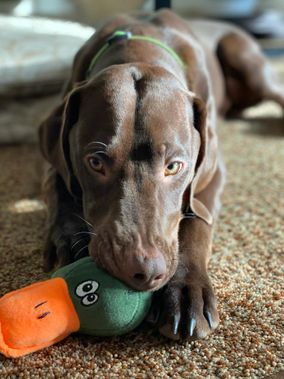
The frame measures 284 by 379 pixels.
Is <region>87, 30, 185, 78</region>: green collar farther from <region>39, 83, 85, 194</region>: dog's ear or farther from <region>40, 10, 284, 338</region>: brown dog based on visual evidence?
<region>39, 83, 85, 194</region>: dog's ear

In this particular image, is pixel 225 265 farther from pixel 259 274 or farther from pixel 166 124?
pixel 166 124

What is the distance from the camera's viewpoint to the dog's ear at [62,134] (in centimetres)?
213

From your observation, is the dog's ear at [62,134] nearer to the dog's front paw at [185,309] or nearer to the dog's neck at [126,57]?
the dog's neck at [126,57]

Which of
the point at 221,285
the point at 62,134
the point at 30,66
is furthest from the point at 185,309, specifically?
the point at 30,66

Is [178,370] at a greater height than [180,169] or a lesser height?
lesser

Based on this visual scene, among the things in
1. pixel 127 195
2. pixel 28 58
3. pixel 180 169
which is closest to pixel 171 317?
pixel 127 195

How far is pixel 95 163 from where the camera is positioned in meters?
1.92

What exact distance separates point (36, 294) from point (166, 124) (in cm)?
67

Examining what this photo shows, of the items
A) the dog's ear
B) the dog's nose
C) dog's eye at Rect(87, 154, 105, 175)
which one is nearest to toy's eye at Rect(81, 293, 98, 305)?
the dog's nose

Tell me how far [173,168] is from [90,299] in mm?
519

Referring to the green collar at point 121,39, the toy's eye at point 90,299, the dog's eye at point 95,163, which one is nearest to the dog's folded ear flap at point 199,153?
the dog's eye at point 95,163

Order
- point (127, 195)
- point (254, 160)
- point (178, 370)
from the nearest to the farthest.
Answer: point (178, 370)
point (127, 195)
point (254, 160)

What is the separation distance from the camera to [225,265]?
2162mm

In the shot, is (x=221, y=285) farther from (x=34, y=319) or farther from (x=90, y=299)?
(x=34, y=319)
